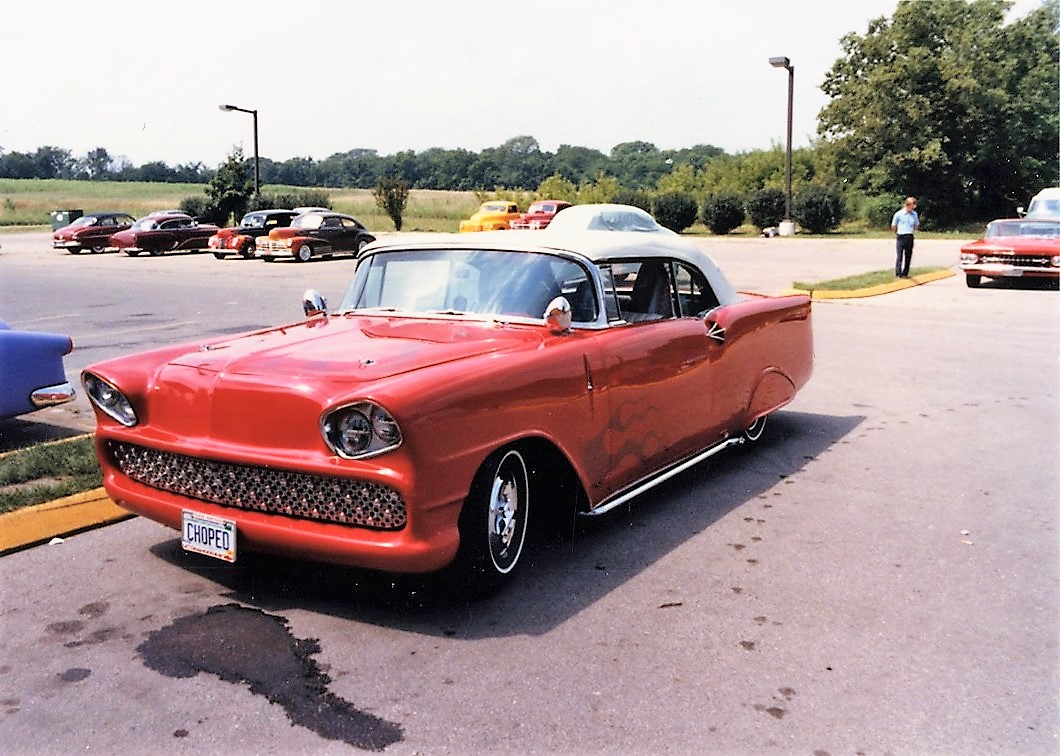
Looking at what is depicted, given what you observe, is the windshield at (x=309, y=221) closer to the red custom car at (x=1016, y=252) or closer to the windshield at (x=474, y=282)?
the red custom car at (x=1016, y=252)

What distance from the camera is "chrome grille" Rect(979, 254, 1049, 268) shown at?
1789 centimetres

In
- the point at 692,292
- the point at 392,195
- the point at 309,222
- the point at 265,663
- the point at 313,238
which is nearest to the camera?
the point at 265,663

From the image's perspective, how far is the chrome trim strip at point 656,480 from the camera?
4.61m

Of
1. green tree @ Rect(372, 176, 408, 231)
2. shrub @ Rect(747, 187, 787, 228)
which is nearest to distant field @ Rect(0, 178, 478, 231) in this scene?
green tree @ Rect(372, 176, 408, 231)

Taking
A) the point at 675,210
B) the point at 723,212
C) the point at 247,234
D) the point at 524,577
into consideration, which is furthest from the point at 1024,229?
the point at 675,210

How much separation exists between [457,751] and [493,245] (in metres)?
2.71

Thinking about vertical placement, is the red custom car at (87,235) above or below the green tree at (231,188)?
below

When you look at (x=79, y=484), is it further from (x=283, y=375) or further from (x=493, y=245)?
(x=493, y=245)

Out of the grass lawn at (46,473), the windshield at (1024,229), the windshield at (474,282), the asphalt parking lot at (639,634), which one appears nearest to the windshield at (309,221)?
the windshield at (1024,229)

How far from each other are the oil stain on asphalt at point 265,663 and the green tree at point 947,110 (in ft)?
154

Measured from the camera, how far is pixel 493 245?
16.5ft

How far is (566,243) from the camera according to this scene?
5.08 meters

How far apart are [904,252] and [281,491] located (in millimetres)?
17993

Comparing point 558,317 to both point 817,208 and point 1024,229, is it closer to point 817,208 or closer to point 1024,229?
point 1024,229
